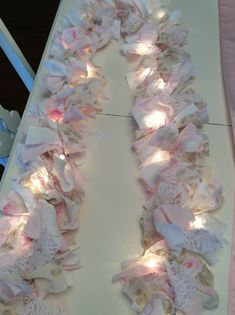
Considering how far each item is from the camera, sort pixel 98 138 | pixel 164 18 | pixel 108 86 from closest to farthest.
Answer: pixel 98 138 < pixel 108 86 < pixel 164 18

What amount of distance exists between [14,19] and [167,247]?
1788mm

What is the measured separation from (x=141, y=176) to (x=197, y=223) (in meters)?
0.16

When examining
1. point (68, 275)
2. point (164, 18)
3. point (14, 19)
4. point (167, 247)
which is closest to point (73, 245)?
point (68, 275)

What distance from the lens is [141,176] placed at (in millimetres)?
880

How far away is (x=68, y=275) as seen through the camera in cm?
75

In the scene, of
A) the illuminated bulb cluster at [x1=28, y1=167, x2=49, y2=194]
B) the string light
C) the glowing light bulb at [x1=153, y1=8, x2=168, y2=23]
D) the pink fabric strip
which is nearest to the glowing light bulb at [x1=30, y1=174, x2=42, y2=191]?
the illuminated bulb cluster at [x1=28, y1=167, x2=49, y2=194]

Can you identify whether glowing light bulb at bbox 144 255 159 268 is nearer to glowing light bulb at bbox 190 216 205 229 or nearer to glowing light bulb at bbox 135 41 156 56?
glowing light bulb at bbox 190 216 205 229

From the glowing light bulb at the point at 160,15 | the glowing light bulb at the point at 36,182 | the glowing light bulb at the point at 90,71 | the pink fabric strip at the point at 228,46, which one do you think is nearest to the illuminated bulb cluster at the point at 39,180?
the glowing light bulb at the point at 36,182

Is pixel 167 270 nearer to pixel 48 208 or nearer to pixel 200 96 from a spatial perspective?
pixel 48 208

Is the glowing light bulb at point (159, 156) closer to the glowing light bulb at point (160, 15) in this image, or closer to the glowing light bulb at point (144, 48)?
the glowing light bulb at point (144, 48)

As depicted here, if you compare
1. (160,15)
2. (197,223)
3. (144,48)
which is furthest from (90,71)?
(197,223)

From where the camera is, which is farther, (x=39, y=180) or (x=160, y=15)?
(x=160, y=15)

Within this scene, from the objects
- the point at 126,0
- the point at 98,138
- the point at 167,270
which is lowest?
the point at 167,270

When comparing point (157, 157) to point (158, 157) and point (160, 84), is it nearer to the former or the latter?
point (158, 157)
